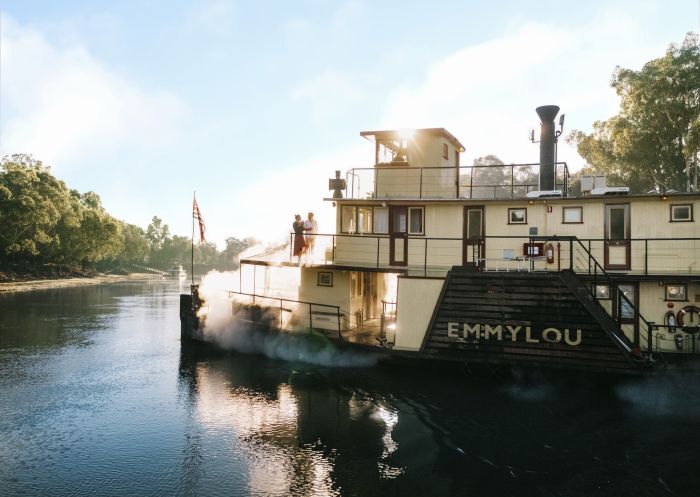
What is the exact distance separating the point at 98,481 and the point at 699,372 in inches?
593

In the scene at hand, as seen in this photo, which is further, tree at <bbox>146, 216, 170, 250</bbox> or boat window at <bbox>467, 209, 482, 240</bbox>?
tree at <bbox>146, 216, 170, 250</bbox>

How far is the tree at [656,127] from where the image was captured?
34.7 metres

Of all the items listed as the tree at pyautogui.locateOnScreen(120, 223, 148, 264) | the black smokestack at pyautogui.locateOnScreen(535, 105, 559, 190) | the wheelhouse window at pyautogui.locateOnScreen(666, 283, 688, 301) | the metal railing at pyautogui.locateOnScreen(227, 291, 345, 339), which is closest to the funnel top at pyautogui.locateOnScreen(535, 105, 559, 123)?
the black smokestack at pyautogui.locateOnScreen(535, 105, 559, 190)

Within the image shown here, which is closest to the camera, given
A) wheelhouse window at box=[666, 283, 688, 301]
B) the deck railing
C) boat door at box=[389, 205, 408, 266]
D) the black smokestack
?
wheelhouse window at box=[666, 283, 688, 301]

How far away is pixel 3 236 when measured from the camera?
187 feet

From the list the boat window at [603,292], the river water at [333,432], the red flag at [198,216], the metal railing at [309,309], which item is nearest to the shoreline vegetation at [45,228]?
the red flag at [198,216]

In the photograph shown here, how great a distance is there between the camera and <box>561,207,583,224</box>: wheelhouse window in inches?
696

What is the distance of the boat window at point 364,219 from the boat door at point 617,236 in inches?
342

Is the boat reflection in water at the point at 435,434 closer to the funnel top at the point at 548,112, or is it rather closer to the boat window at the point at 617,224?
the boat window at the point at 617,224

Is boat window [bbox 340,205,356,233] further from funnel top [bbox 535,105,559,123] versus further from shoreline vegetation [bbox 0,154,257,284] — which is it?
shoreline vegetation [bbox 0,154,257,284]

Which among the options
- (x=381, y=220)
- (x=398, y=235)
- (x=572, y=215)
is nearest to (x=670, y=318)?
(x=572, y=215)

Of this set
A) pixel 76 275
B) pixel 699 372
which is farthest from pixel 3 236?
pixel 699 372

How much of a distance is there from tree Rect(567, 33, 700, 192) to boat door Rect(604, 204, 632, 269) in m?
20.4

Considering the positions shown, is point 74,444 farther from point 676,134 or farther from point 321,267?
point 676,134
